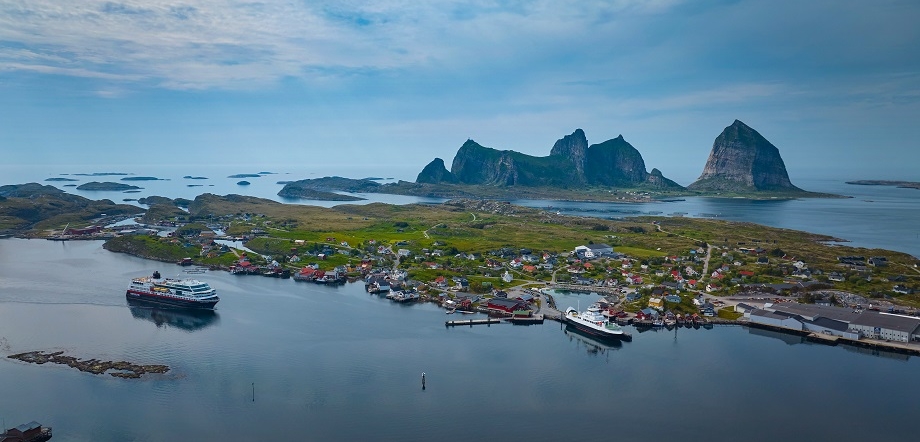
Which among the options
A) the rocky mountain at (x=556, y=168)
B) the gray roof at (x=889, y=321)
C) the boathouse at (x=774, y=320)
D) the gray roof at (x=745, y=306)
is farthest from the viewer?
the rocky mountain at (x=556, y=168)

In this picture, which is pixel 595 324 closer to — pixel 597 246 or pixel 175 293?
pixel 597 246

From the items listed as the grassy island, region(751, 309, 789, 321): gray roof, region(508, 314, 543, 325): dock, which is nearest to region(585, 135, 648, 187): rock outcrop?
the grassy island

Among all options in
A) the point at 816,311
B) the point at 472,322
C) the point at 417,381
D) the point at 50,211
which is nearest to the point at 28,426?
A: the point at 417,381

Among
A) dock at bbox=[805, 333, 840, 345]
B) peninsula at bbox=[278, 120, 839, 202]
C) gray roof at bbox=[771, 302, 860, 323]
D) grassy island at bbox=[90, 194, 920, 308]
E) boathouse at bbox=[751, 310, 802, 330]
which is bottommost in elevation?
dock at bbox=[805, 333, 840, 345]

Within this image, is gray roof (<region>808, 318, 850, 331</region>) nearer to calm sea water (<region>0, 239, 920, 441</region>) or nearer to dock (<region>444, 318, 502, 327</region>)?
calm sea water (<region>0, 239, 920, 441</region>)

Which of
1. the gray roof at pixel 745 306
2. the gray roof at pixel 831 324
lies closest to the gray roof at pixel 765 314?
the gray roof at pixel 745 306

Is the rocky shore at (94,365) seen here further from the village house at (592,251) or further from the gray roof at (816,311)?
the village house at (592,251)

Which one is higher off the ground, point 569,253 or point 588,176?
point 588,176
